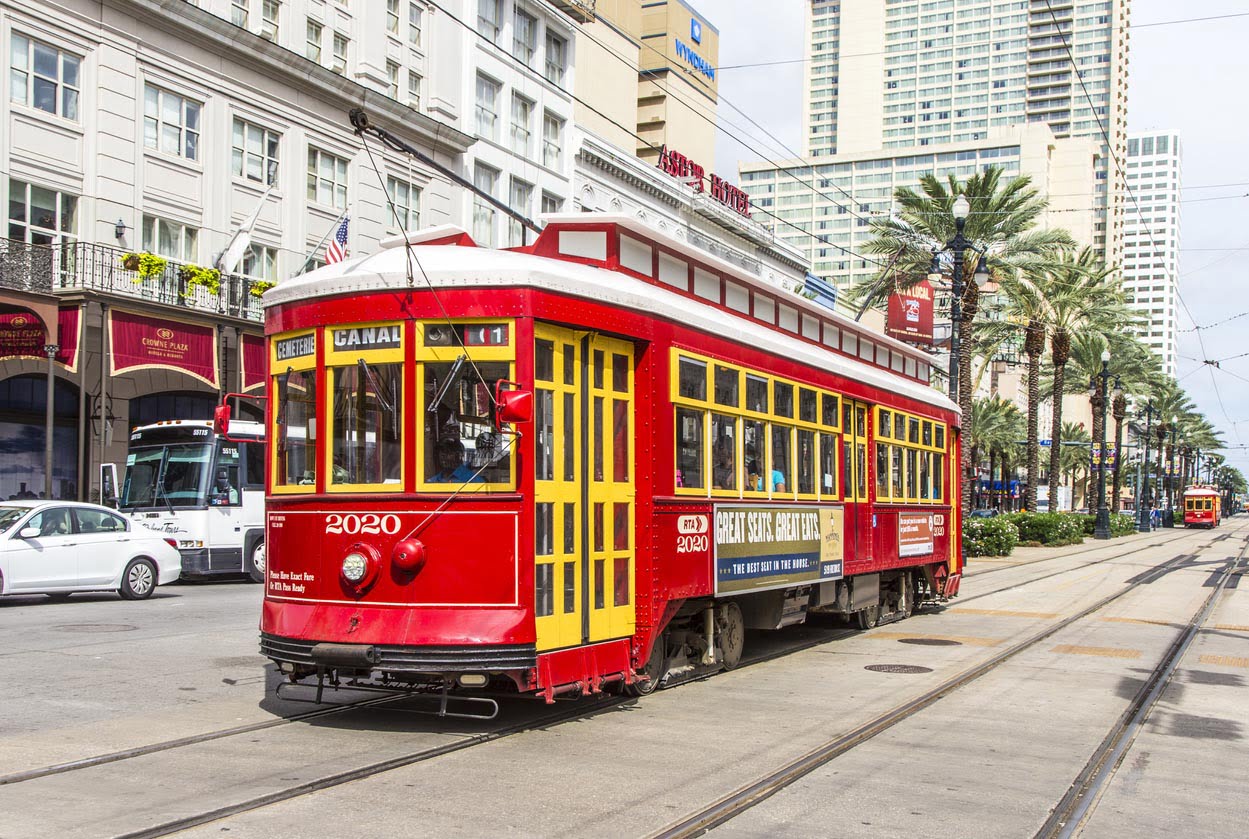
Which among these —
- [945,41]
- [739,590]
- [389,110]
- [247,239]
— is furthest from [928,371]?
[945,41]

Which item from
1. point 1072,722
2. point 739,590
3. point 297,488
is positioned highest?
point 297,488

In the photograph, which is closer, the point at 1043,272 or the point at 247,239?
the point at 247,239

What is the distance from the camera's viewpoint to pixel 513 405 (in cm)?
771

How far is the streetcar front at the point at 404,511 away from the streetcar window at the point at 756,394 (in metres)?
3.31

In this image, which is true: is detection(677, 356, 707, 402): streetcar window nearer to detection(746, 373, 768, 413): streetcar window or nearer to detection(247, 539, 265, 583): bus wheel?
detection(746, 373, 768, 413): streetcar window

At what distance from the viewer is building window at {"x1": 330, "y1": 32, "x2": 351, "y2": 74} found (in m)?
36.1

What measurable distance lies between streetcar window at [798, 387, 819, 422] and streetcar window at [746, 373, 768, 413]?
3.24 feet

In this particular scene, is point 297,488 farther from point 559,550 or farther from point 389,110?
point 389,110

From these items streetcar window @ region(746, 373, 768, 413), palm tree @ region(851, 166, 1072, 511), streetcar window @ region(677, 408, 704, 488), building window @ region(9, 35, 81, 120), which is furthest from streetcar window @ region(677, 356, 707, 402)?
palm tree @ region(851, 166, 1072, 511)

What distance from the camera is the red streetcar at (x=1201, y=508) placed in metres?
94.1

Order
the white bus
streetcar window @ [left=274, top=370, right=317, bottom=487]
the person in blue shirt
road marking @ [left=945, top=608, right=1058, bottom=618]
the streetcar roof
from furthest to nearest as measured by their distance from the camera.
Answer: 1. the white bus
2. road marking @ [left=945, top=608, right=1058, bottom=618]
3. streetcar window @ [left=274, top=370, right=317, bottom=487]
4. the streetcar roof
5. the person in blue shirt

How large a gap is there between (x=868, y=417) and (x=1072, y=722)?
5.73 metres

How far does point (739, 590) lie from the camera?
35.9 feet

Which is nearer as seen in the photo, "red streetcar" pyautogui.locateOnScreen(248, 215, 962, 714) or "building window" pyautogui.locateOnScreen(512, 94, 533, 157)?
"red streetcar" pyautogui.locateOnScreen(248, 215, 962, 714)
